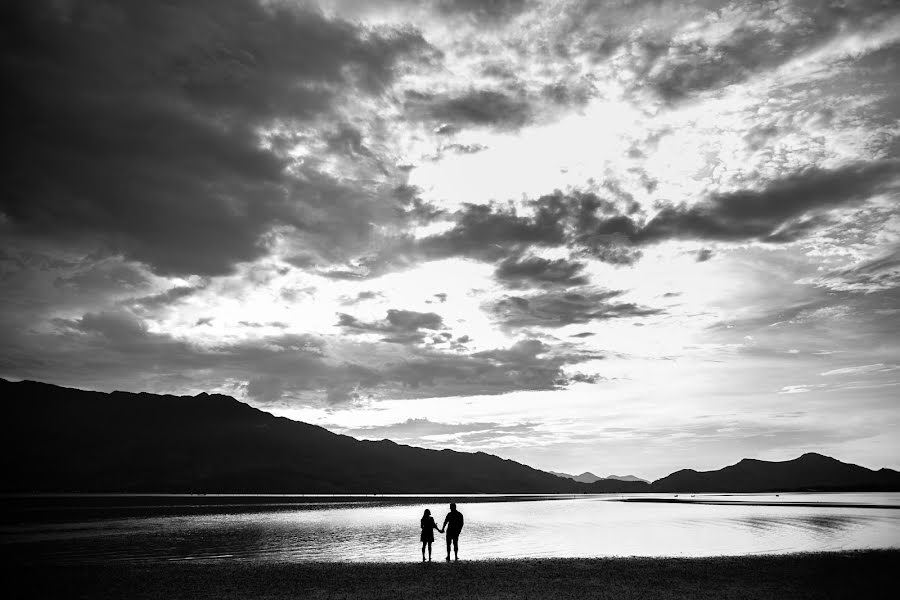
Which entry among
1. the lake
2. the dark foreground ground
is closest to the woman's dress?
the dark foreground ground

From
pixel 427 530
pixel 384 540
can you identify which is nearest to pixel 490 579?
pixel 427 530

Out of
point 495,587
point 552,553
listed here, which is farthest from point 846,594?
point 552,553

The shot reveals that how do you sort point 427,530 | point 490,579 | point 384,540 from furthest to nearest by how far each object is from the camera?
1. point 384,540
2. point 427,530
3. point 490,579

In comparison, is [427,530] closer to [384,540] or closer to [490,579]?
[490,579]

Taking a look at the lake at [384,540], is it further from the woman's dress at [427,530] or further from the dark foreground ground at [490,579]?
the dark foreground ground at [490,579]

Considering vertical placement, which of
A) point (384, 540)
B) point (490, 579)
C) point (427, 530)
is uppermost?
point (427, 530)

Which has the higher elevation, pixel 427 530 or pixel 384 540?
pixel 427 530

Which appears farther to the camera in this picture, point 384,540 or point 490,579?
point 384,540

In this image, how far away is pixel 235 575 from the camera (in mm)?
30984

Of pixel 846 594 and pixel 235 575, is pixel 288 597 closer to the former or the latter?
pixel 235 575

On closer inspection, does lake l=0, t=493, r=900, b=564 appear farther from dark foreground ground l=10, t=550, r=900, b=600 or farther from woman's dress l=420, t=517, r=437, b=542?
dark foreground ground l=10, t=550, r=900, b=600

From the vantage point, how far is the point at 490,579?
92.8 ft

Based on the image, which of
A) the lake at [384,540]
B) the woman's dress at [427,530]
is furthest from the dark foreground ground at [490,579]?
the lake at [384,540]

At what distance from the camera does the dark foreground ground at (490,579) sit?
83.6 ft
